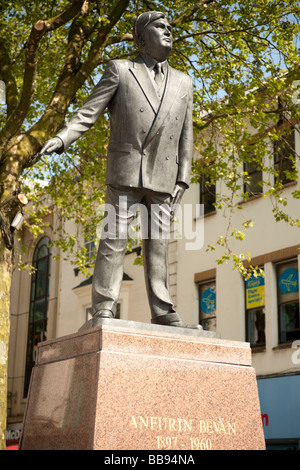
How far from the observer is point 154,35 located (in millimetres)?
6473

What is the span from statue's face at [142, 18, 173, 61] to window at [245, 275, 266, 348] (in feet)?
42.6

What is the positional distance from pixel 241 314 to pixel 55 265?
12208mm

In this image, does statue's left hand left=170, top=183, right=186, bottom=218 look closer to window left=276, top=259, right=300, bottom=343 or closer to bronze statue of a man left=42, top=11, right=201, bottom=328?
bronze statue of a man left=42, top=11, right=201, bottom=328

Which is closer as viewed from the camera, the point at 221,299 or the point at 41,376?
the point at 41,376

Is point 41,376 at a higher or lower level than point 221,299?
lower

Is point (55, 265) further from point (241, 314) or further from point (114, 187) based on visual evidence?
point (114, 187)

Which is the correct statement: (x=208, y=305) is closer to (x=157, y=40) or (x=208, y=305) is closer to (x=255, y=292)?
(x=255, y=292)

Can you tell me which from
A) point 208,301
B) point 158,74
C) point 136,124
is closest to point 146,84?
point 158,74

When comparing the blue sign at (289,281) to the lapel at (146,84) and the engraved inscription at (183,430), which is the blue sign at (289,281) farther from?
the engraved inscription at (183,430)

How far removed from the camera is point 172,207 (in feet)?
21.6

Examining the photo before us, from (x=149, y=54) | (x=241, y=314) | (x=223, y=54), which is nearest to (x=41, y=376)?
(x=149, y=54)

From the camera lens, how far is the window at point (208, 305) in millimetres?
20427

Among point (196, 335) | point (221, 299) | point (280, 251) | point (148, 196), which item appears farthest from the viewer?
point (221, 299)

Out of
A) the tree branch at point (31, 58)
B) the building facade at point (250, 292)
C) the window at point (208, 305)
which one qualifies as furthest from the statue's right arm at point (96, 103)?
the window at point (208, 305)
